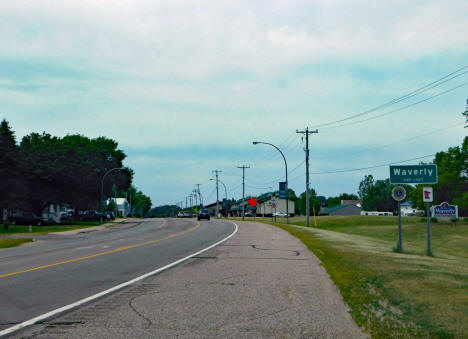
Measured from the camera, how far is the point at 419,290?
382 inches

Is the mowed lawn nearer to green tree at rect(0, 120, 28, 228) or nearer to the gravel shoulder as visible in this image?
the gravel shoulder

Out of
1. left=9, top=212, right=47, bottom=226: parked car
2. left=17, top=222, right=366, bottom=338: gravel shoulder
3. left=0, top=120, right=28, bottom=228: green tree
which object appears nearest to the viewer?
left=17, top=222, right=366, bottom=338: gravel shoulder

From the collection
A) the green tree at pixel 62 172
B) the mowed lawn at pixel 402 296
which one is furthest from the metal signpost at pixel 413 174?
the green tree at pixel 62 172

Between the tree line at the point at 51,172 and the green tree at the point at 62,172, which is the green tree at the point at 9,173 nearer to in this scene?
the tree line at the point at 51,172

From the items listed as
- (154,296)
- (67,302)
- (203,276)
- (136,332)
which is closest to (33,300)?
(67,302)

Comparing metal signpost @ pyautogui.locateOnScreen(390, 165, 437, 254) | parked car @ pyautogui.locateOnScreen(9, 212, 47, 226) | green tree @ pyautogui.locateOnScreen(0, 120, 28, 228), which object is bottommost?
parked car @ pyautogui.locateOnScreen(9, 212, 47, 226)

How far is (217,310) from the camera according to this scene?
26.4ft

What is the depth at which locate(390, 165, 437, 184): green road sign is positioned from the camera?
20219mm

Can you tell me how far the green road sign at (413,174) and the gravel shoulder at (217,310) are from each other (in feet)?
28.4

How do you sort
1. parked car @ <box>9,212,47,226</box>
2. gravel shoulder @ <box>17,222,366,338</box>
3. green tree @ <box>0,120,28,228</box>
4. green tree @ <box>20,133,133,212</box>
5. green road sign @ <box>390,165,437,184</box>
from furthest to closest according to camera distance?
1. green tree @ <box>20,133,133,212</box>
2. parked car @ <box>9,212,47,226</box>
3. green tree @ <box>0,120,28,228</box>
4. green road sign @ <box>390,165,437,184</box>
5. gravel shoulder @ <box>17,222,366,338</box>

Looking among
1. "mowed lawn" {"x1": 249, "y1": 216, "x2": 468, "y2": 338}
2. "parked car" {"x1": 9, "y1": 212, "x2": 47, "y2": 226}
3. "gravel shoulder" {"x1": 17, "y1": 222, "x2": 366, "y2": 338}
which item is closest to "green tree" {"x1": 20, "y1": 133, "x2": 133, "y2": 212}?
"parked car" {"x1": 9, "y1": 212, "x2": 47, "y2": 226}

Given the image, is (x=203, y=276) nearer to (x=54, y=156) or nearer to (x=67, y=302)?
(x=67, y=302)

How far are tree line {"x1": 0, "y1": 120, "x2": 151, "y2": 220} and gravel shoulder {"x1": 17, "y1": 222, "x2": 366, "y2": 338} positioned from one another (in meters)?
48.3

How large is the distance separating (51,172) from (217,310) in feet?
200
